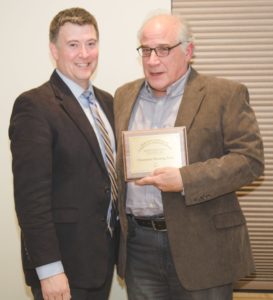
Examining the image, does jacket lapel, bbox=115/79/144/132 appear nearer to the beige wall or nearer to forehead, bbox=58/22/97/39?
forehead, bbox=58/22/97/39

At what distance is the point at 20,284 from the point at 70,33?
83.5 inches

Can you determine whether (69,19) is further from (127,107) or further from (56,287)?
(56,287)

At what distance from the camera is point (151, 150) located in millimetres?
1930

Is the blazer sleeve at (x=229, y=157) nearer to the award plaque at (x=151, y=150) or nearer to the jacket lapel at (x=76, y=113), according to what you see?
the award plaque at (x=151, y=150)

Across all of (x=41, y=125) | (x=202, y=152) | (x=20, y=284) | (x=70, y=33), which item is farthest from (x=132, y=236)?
(x=20, y=284)

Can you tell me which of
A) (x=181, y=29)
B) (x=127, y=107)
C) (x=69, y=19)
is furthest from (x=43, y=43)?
(x=181, y=29)

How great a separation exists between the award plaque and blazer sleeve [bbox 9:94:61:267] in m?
0.35

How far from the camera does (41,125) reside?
185cm

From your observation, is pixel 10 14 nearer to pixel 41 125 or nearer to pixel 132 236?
pixel 41 125

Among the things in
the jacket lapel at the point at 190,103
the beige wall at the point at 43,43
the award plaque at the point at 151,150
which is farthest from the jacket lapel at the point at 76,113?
the beige wall at the point at 43,43

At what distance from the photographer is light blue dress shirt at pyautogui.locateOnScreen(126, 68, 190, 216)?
2.03 m

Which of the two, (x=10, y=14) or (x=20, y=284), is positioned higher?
(x=10, y=14)

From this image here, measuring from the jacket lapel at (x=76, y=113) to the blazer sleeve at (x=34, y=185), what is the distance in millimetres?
154

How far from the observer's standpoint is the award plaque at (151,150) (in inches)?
74.5
